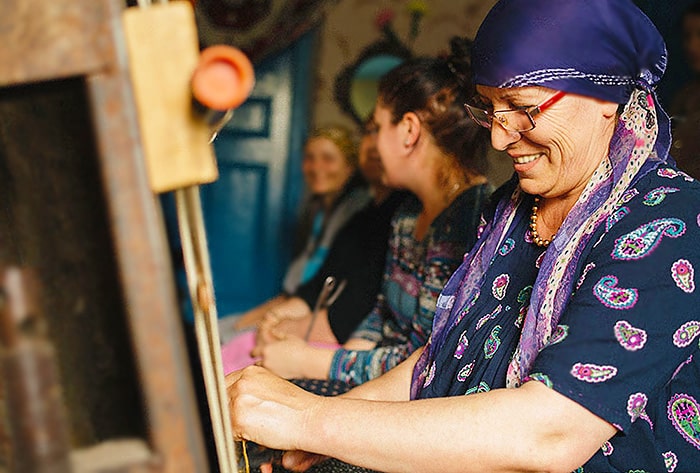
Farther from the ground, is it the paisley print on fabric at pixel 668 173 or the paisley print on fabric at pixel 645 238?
the paisley print on fabric at pixel 668 173

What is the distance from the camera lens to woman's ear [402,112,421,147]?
2055 millimetres

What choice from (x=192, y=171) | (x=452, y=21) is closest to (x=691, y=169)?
(x=192, y=171)

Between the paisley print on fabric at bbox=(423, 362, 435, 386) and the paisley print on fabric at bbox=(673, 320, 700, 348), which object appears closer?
the paisley print on fabric at bbox=(673, 320, 700, 348)

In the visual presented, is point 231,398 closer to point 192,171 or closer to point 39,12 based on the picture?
point 192,171

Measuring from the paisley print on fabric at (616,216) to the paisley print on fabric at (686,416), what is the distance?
0.33 m

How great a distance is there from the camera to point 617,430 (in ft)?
3.55

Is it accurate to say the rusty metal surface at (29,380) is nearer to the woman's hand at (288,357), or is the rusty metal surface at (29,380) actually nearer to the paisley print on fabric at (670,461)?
the paisley print on fabric at (670,461)

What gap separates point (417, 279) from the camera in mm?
2055

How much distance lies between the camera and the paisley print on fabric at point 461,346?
1378mm

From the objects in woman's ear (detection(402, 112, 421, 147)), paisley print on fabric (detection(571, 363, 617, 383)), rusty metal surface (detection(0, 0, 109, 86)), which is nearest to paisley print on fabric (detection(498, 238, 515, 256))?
paisley print on fabric (detection(571, 363, 617, 383))

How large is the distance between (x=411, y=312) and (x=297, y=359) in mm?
371

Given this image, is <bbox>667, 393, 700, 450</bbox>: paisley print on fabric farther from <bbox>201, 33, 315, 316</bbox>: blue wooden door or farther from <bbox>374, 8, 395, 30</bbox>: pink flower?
<bbox>201, 33, 315, 316</bbox>: blue wooden door

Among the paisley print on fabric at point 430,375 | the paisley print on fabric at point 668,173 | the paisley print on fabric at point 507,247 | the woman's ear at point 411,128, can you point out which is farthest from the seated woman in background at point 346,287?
the paisley print on fabric at point 668,173

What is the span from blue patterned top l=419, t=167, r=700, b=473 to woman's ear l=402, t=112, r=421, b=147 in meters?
0.87
